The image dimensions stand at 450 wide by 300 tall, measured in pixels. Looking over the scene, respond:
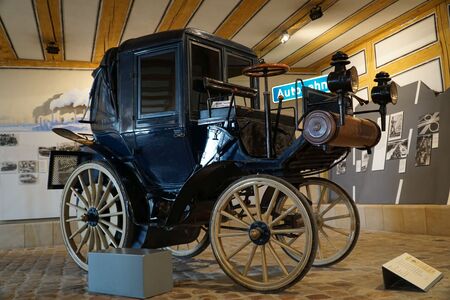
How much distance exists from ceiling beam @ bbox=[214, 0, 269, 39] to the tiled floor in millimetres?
2863

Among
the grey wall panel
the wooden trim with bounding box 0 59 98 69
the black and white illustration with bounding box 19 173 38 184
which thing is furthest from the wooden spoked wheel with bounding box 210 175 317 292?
the wooden trim with bounding box 0 59 98 69

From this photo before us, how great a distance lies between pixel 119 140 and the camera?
3.75m

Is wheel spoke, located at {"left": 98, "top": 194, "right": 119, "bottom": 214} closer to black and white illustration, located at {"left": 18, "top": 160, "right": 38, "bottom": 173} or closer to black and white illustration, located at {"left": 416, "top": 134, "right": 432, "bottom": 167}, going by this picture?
black and white illustration, located at {"left": 18, "top": 160, "right": 38, "bottom": 173}

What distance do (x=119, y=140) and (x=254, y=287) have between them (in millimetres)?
1725

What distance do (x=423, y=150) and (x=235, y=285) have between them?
12.2 feet

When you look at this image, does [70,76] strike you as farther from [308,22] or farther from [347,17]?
[347,17]

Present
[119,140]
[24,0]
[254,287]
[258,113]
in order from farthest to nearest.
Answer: [24,0]
[119,140]
[258,113]
[254,287]

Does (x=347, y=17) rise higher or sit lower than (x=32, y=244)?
higher

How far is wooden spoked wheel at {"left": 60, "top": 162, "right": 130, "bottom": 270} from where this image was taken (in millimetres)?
3498

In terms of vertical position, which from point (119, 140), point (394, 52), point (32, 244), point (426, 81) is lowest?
point (32, 244)

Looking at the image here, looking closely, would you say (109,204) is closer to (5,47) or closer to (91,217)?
(91,217)

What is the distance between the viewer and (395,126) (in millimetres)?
6246

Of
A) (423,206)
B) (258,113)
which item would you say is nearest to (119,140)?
(258,113)

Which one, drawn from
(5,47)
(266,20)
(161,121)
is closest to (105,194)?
(161,121)
